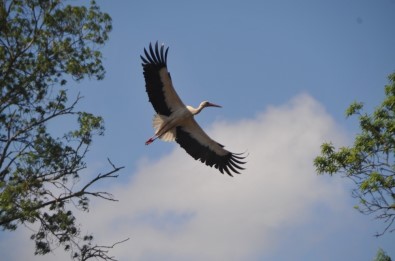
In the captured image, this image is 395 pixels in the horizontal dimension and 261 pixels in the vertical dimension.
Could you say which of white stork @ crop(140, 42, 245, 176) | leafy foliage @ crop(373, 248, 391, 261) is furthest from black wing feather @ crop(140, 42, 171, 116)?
leafy foliage @ crop(373, 248, 391, 261)

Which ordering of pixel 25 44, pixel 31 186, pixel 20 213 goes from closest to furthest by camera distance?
→ pixel 20 213 → pixel 31 186 → pixel 25 44

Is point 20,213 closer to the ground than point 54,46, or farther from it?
closer to the ground

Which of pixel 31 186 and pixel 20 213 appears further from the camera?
pixel 31 186

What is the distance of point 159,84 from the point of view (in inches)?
333

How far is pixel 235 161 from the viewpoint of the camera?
31.0ft

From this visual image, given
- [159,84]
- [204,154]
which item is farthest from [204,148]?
[159,84]

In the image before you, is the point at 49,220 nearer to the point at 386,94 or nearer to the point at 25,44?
the point at 25,44

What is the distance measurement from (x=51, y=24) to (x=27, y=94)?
5.51ft

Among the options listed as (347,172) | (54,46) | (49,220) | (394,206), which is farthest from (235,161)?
(54,46)

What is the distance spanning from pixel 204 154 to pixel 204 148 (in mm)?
146

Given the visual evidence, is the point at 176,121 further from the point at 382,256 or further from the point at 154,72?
the point at 382,256

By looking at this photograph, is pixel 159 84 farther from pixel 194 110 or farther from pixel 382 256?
pixel 382 256

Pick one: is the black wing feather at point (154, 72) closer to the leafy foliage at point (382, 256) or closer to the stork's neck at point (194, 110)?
the stork's neck at point (194, 110)

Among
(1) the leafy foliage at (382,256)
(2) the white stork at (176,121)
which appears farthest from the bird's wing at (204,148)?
(1) the leafy foliage at (382,256)
